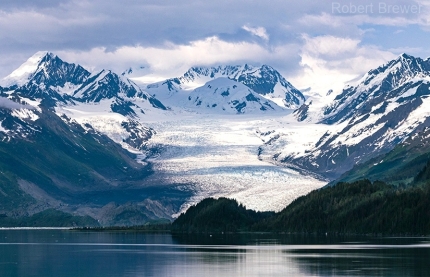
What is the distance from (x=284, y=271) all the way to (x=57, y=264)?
115ft

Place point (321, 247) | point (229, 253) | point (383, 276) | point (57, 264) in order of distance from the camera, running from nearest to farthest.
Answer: point (383, 276) < point (57, 264) < point (229, 253) < point (321, 247)

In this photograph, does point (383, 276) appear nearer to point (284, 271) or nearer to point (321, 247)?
point (284, 271)

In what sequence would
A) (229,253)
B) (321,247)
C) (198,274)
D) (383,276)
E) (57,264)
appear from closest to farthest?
(383,276), (198,274), (57,264), (229,253), (321,247)

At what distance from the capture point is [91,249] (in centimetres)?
19675

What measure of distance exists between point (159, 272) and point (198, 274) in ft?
19.2

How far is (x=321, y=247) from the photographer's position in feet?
618

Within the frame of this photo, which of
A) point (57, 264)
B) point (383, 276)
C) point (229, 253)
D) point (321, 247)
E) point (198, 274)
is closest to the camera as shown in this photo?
point (383, 276)

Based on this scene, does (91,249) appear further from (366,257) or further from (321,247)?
(366,257)

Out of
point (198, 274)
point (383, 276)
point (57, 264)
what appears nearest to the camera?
point (383, 276)

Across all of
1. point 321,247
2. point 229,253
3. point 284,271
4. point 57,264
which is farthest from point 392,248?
point 57,264

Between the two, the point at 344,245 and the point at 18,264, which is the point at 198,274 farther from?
the point at 344,245

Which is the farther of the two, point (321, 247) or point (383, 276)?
point (321, 247)

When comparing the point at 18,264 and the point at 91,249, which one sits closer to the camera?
the point at 18,264

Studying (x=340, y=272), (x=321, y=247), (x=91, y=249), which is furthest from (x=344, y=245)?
(x=340, y=272)
